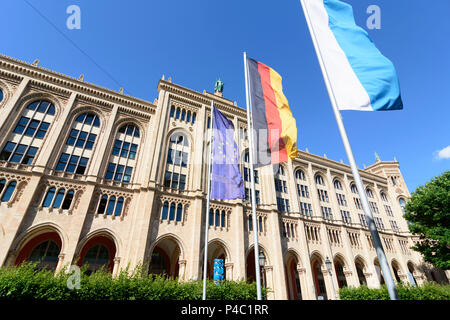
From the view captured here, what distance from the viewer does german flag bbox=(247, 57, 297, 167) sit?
9.26 m

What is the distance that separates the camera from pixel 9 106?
21.8 meters

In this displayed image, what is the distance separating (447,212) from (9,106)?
177 ft

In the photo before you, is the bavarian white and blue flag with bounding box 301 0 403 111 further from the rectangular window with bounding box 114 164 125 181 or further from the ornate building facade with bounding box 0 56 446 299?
the rectangular window with bounding box 114 164 125 181

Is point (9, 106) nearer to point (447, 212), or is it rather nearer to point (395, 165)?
point (447, 212)

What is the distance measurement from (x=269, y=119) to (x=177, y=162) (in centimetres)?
1930

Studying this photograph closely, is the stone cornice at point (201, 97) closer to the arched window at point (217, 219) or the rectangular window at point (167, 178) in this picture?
the rectangular window at point (167, 178)

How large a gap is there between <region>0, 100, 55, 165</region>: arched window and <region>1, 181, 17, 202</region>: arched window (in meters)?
2.50

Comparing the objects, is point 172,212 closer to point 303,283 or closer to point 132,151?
point 132,151

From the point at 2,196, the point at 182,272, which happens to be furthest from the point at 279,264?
the point at 2,196

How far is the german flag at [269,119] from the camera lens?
926 centimetres

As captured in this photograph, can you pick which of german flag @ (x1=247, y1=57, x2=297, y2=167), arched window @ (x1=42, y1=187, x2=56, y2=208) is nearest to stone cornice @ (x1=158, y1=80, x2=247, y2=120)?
arched window @ (x1=42, y1=187, x2=56, y2=208)

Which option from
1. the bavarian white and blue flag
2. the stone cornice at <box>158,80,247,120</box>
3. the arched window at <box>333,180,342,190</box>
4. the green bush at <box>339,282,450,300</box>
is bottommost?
the green bush at <box>339,282,450,300</box>

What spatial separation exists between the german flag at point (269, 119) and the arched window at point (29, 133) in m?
24.1
